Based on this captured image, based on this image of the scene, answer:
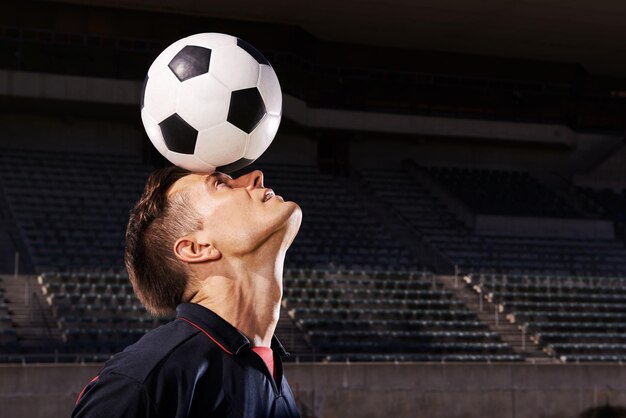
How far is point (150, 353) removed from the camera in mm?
1680

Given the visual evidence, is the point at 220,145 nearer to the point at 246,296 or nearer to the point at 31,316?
the point at 246,296

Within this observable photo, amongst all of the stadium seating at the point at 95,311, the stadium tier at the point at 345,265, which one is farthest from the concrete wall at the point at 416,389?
the stadium seating at the point at 95,311

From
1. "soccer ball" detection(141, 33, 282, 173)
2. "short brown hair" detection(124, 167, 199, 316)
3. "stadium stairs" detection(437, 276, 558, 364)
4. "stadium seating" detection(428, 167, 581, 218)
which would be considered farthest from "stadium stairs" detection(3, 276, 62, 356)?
"short brown hair" detection(124, 167, 199, 316)

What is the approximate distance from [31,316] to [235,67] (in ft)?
51.0

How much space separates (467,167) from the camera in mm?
31891

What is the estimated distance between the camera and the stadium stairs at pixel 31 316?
16.4 metres

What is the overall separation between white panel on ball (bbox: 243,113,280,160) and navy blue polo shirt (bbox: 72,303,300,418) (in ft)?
2.73

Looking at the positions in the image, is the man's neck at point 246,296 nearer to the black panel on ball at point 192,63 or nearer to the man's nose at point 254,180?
the man's nose at point 254,180

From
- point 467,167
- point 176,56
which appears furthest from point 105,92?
point 176,56

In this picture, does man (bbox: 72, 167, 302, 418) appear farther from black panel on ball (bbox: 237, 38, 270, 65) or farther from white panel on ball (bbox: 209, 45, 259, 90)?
black panel on ball (bbox: 237, 38, 270, 65)

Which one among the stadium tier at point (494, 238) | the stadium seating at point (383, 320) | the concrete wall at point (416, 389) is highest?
the stadium tier at point (494, 238)

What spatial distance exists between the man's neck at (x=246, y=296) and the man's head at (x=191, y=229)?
3cm

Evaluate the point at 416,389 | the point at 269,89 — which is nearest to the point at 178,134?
the point at 269,89

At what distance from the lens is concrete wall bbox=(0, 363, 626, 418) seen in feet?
45.4
